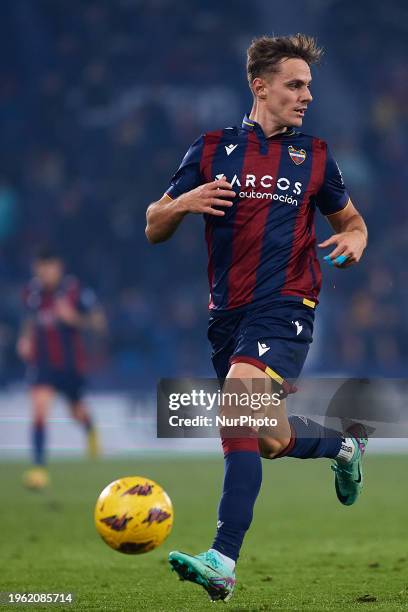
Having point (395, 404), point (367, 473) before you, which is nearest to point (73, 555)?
point (367, 473)

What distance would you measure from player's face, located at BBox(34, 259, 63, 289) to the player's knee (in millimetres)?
6513

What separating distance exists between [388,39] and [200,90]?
3068 millimetres

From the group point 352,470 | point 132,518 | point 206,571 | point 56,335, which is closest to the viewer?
point 206,571

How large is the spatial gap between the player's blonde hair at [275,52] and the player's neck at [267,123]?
0.44 ft

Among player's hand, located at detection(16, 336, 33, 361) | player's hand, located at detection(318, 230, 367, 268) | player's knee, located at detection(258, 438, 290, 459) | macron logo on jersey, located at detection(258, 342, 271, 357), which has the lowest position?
player's knee, located at detection(258, 438, 290, 459)

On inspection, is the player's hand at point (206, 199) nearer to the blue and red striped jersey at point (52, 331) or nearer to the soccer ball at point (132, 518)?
the soccer ball at point (132, 518)

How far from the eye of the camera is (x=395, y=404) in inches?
507

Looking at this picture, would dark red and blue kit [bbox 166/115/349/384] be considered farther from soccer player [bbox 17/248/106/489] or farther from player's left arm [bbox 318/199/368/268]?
soccer player [bbox 17/248/106/489]

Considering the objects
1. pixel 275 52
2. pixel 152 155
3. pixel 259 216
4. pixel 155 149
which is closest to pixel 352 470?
pixel 259 216

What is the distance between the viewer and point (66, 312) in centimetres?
1113

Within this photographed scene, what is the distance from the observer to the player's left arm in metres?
4.28

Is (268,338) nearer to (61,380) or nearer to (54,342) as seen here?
(61,380)

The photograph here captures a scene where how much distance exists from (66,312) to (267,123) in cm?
677

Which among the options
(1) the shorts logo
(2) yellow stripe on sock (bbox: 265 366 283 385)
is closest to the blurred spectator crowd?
(1) the shorts logo
